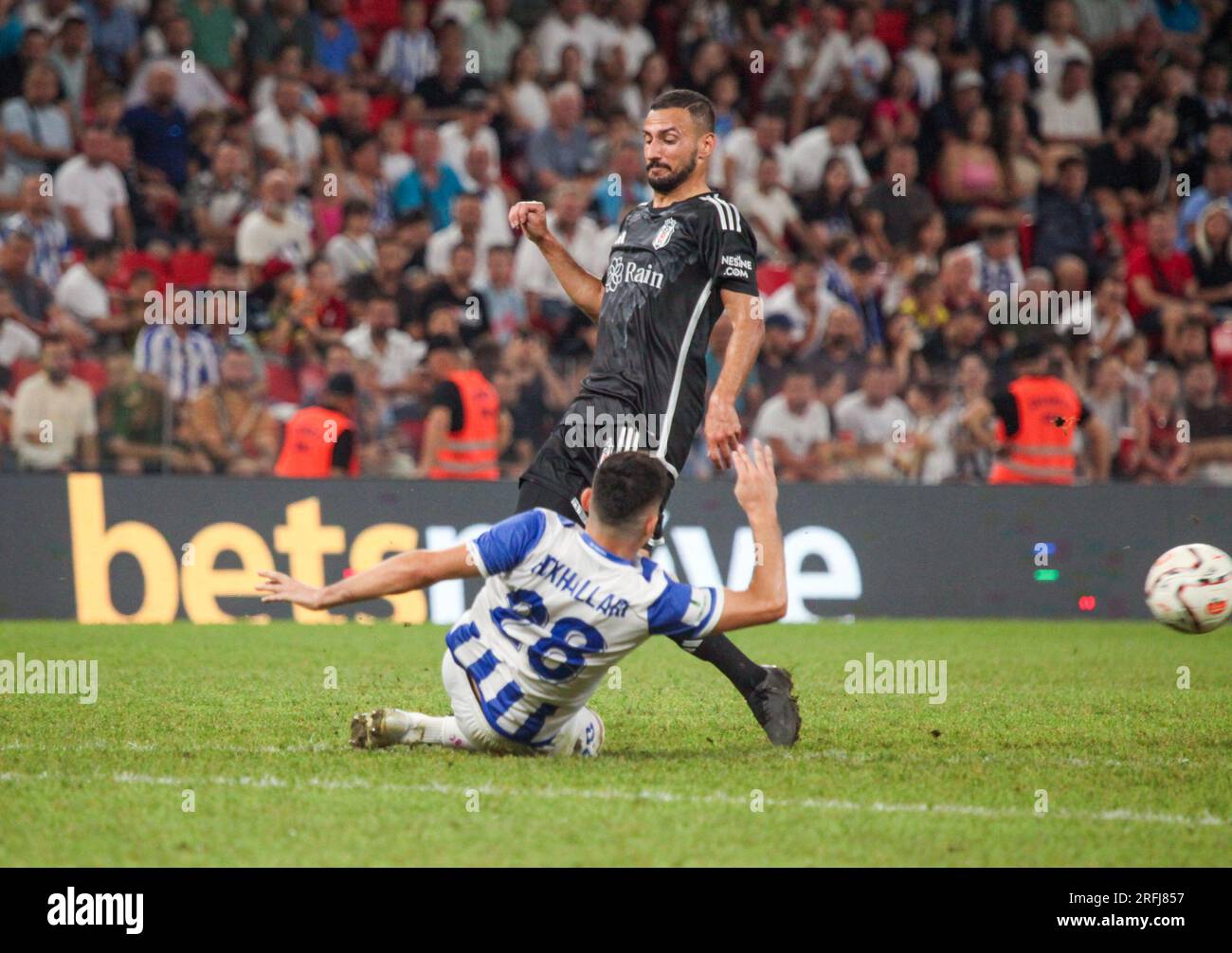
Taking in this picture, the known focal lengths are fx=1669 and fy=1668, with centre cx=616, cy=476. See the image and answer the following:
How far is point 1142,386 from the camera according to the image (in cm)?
1427

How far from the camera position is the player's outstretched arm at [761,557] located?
5.82m

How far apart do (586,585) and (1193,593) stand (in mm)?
3201

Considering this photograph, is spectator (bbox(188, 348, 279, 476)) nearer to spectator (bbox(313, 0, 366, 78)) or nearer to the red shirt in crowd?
spectator (bbox(313, 0, 366, 78))

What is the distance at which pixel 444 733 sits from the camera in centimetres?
648

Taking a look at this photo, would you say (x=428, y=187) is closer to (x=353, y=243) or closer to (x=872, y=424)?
(x=353, y=243)

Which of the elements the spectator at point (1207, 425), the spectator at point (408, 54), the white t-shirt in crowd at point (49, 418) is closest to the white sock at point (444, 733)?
the white t-shirt in crowd at point (49, 418)

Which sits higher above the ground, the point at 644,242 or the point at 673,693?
the point at 644,242

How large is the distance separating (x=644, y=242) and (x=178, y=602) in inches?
265

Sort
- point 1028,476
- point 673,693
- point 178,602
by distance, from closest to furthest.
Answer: point 673,693 < point 178,602 < point 1028,476

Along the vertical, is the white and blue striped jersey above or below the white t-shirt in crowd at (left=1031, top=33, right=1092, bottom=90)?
below

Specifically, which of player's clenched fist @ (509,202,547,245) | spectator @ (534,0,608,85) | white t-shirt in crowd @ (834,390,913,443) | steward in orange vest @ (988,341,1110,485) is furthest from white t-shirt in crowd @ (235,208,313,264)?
player's clenched fist @ (509,202,547,245)

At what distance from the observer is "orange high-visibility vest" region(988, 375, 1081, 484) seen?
13758 millimetres

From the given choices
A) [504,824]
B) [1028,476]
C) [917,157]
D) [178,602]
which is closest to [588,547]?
[504,824]
